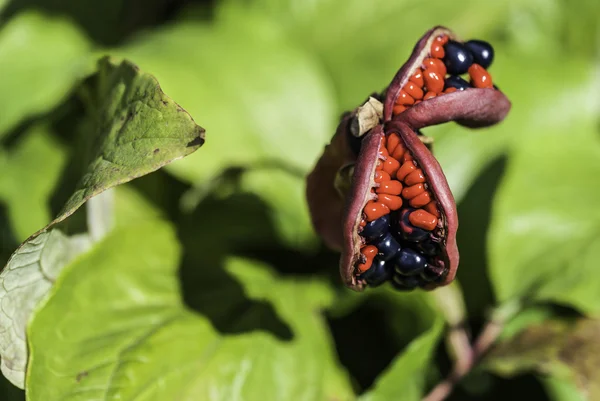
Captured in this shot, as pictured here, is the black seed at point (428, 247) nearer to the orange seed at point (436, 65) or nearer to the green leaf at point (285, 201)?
the orange seed at point (436, 65)

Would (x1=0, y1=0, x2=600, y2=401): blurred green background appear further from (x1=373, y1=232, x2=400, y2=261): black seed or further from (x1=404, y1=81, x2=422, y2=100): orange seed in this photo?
(x1=404, y1=81, x2=422, y2=100): orange seed

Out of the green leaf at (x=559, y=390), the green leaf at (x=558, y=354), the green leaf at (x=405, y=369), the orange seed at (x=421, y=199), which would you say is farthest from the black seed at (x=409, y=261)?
the green leaf at (x=559, y=390)

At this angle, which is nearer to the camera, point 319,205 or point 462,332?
point 319,205

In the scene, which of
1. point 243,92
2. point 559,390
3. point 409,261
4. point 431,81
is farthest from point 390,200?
point 559,390

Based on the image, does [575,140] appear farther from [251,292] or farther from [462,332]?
[251,292]

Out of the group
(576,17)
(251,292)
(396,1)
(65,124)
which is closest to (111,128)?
(251,292)

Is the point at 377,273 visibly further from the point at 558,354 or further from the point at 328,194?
the point at 558,354

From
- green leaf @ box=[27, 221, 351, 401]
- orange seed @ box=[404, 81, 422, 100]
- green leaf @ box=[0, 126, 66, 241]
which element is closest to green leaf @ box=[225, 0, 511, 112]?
green leaf @ box=[0, 126, 66, 241]
